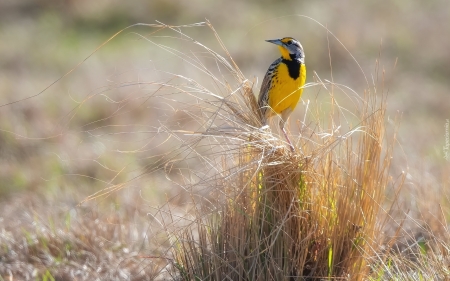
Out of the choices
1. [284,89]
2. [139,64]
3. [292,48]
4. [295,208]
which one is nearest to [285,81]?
[284,89]

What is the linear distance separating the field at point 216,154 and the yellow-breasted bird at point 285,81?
30 cm

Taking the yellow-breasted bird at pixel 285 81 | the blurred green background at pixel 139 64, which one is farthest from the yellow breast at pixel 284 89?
the blurred green background at pixel 139 64

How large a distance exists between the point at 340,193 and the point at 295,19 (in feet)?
37.9

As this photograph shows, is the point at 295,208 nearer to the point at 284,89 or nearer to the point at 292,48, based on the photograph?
the point at 284,89

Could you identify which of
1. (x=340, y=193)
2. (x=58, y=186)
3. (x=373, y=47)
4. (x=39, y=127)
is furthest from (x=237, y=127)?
(x=373, y=47)

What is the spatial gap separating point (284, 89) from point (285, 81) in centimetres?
6

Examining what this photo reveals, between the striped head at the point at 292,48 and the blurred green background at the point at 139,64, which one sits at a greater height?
the striped head at the point at 292,48

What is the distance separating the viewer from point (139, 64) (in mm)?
11555

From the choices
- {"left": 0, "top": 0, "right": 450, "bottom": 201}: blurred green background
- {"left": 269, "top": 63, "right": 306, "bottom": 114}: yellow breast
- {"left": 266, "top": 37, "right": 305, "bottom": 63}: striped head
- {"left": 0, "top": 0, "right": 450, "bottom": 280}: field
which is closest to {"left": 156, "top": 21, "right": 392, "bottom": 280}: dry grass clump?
{"left": 0, "top": 0, "right": 450, "bottom": 280}: field

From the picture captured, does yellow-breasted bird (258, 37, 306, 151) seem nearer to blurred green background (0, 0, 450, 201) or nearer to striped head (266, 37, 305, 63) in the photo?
striped head (266, 37, 305, 63)

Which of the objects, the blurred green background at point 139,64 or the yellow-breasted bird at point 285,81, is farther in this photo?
the blurred green background at point 139,64

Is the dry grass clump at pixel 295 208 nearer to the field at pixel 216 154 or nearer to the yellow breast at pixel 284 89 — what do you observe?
the field at pixel 216 154

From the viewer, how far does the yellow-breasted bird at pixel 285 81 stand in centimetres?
498

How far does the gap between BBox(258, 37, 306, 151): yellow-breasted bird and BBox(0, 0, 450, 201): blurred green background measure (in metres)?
2.12
